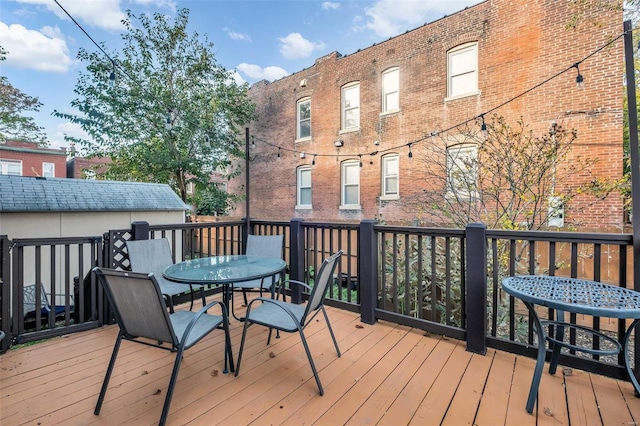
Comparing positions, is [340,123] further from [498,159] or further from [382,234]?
[382,234]

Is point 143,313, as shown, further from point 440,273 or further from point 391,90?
point 391,90

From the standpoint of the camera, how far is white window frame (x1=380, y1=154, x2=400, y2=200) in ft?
27.4

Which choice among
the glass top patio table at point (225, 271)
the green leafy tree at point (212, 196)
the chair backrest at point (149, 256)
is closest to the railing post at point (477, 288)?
the glass top patio table at point (225, 271)

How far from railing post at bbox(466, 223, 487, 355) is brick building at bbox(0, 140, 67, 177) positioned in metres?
18.3

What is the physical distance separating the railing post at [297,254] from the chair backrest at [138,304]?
207 cm

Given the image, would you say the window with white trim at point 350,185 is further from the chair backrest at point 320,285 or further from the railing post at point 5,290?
the railing post at point 5,290

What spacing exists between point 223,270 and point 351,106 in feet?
26.7

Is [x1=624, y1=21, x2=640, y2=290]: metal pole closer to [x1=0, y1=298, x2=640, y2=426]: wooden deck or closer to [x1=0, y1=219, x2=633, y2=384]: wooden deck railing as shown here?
[x1=0, y1=219, x2=633, y2=384]: wooden deck railing

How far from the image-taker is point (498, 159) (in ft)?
12.4

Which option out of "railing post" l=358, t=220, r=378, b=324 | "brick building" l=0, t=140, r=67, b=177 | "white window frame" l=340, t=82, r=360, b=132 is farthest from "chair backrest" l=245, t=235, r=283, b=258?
"brick building" l=0, t=140, r=67, b=177

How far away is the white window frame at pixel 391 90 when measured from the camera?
840cm

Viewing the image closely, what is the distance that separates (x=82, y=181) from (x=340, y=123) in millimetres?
7639

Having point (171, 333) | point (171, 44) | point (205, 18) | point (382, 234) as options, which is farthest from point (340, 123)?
point (171, 333)

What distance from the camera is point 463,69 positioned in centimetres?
735
